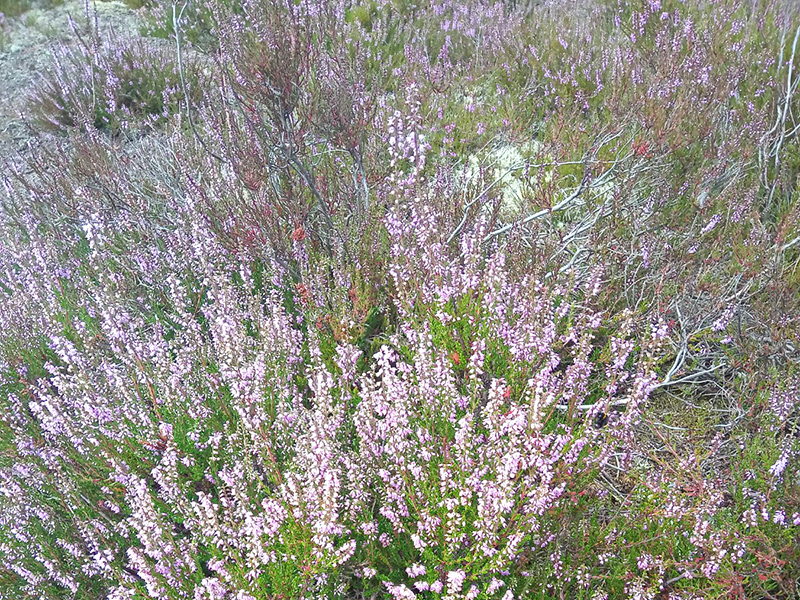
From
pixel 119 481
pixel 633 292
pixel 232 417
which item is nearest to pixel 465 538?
pixel 232 417


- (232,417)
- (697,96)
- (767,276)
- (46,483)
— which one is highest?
(697,96)

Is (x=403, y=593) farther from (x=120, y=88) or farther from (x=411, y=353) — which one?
(x=120, y=88)

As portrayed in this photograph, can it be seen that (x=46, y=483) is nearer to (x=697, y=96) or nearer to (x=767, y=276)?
(x=767, y=276)

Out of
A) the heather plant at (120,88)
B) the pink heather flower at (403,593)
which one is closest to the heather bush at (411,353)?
the pink heather flower at (403,593)

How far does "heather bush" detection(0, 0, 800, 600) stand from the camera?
1782 mm

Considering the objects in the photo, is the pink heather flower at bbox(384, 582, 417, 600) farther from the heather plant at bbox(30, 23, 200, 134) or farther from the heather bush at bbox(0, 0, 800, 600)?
the heather plant at bbox(30, 23, 200, 134)

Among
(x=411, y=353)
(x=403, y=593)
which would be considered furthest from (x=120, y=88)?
(x=403, y=593)

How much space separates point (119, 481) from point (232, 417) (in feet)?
1.60

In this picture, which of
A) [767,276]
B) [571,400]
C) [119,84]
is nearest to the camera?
[571,400]

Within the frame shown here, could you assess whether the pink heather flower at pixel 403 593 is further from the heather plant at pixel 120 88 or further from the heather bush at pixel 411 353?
the heather plant at pixel 120 88

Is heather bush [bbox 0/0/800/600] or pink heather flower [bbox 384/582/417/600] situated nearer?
pink heather flower [bbox 384/582/417/600]

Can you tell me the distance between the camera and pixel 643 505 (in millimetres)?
1906

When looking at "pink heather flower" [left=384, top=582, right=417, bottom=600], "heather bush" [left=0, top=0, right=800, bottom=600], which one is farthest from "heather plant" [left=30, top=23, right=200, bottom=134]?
"pink heather flower" [left=384, top=582, right=417, bottom=600]

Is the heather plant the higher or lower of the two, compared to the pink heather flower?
higher
